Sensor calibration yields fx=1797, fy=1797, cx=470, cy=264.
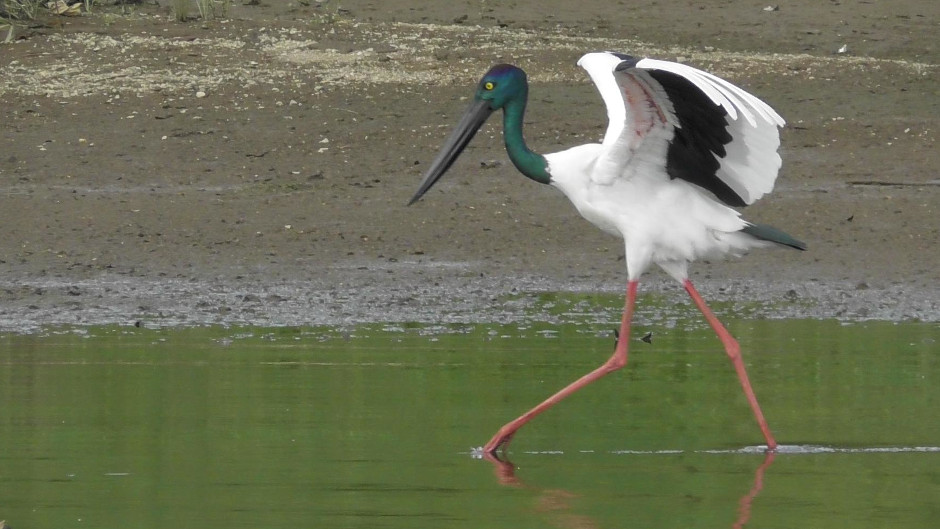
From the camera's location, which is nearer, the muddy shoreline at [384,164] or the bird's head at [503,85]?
the bird's head at [503,85]

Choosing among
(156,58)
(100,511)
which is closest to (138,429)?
(100,511)

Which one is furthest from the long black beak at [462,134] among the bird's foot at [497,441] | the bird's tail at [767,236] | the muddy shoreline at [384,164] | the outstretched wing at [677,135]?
the muddy shoreline at [384,164]

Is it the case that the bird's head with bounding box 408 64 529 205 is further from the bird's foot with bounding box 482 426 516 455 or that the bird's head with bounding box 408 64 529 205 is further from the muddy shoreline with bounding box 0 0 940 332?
the muddy shoreline with bounding box 0 0 940 332

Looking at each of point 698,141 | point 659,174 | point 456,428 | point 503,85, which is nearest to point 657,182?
point 659,174

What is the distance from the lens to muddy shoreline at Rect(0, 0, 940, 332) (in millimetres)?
8438

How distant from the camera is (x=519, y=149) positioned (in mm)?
6117

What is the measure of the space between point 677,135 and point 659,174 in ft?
0.58

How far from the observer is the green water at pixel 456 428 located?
14.6 ft

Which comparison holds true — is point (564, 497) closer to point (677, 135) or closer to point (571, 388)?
point (571, 388)

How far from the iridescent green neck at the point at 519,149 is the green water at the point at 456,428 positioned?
771 mm

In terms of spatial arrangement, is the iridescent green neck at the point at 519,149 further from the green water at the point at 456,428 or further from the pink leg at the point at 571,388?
the green water at the point at 456,428

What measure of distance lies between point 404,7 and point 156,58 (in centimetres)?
230

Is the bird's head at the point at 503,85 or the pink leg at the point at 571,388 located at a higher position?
the bird's head at the point at 503,85

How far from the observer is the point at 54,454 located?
5051mm
